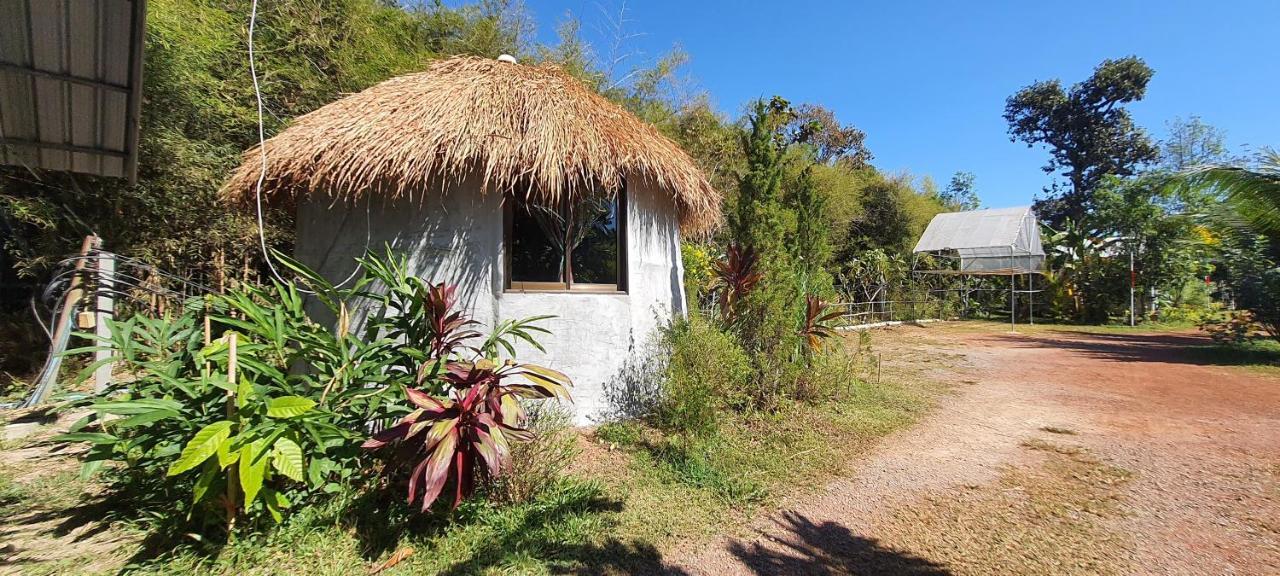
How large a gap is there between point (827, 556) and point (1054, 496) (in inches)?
76.7

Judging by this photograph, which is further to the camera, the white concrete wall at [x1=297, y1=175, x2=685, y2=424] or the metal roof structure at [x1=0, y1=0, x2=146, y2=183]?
the white concrete wall at [x1=297, y1=175, x2=685, y2=424]

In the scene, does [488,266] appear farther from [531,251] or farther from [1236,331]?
[1236,331]

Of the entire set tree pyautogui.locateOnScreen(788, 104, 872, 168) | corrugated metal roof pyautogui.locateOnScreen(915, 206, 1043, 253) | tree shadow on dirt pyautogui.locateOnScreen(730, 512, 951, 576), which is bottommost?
tree shadow on dirt pyautogui.locateOnScreen(730, 512, 951, 576)

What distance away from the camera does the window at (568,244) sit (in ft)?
14.4

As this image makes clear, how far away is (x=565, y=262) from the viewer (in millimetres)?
4512

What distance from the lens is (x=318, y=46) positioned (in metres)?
6.91

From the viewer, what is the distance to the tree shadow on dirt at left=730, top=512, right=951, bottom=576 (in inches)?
103

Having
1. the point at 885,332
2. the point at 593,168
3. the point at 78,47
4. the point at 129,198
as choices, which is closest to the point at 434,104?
the point at 593,168

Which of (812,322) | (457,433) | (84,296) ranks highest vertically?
(84,296)

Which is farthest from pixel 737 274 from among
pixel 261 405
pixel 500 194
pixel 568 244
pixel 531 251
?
pixel 261 405

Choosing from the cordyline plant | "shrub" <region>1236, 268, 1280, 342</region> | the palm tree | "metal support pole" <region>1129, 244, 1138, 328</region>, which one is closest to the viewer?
the cordyline plant

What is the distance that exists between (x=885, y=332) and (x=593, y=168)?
12160 mm

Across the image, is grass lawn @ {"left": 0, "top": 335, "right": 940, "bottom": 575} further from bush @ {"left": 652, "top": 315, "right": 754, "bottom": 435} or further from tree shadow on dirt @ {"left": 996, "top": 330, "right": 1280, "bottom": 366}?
tree shadow on dirt @ {"left": 996, "top": 330, "right": 1280, "bottom": 366}

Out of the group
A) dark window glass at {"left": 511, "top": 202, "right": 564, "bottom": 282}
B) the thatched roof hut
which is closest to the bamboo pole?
the thatched roof hut
